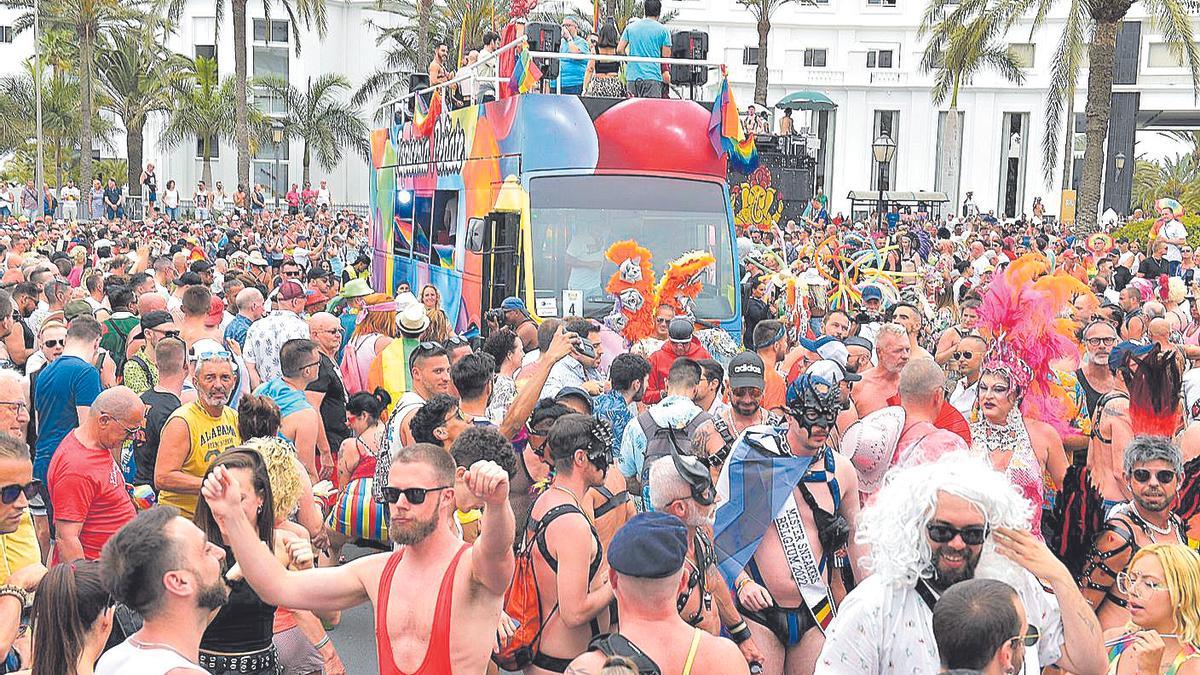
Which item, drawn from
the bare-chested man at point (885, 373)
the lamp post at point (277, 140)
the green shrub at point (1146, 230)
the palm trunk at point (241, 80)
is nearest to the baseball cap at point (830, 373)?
the bare-chested man at point (885, 373)

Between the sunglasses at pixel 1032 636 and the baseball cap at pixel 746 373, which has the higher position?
the baseball cap at pixel 746 373

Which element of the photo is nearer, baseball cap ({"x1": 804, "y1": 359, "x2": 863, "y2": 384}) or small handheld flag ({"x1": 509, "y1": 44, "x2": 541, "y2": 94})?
baseball cap ({"x1": 804, "y1": 359, "x2": 863, "y2": 384})

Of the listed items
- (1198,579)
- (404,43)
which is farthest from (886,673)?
(404,43)

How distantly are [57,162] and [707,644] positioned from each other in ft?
188

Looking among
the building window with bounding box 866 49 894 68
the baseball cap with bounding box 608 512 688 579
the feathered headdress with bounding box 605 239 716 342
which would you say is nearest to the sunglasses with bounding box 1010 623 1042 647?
the baseball cap with bounding box 608 512 688 579

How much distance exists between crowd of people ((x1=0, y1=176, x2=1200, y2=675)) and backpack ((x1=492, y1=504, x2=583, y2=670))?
2 centimetres

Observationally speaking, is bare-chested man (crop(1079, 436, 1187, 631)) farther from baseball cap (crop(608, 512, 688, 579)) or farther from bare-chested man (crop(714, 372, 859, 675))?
baseball cap (crop(608, 512, 688, 579))

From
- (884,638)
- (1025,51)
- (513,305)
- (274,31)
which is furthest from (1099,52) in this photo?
(274,31)

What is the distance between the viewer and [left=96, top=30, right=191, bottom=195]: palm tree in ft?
158

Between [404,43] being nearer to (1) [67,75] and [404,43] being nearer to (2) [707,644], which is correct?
(1) [67,75]

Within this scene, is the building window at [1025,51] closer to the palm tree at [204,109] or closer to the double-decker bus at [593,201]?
the palm tree at [204,109]

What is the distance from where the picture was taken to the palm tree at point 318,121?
5616 cm

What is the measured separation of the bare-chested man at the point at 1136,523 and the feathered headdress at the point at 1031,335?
1.17m

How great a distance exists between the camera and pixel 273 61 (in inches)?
2564
